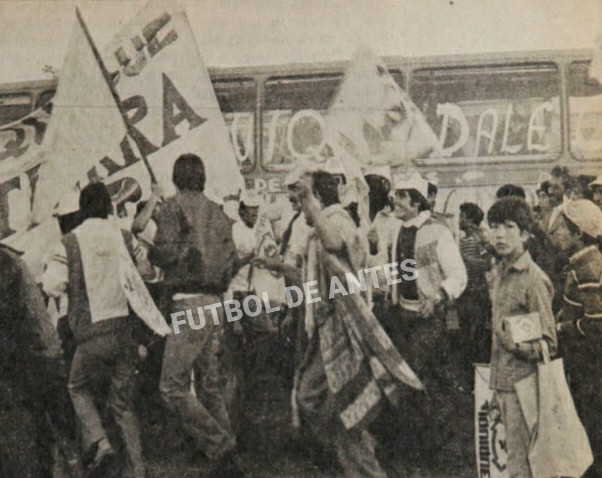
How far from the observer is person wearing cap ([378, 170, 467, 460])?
439 cm

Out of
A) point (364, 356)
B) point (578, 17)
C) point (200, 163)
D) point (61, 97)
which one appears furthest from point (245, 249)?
point (578, 17)

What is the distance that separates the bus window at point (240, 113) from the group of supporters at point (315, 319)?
0.22 m

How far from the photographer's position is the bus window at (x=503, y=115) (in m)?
4.50

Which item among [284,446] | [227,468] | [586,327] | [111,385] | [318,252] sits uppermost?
[318,252]

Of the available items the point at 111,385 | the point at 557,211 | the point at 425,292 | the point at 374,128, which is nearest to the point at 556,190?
the point at 557,211

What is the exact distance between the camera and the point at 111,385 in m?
4.53

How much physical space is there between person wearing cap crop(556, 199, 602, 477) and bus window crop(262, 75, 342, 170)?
1.45 metres

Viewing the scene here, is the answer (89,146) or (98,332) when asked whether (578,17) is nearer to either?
(89,146)

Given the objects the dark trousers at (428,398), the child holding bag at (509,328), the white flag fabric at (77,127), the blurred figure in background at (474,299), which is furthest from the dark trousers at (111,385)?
the child holding bag at (509,328)

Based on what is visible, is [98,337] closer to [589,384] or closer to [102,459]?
[102,459]

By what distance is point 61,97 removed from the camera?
4.73 m

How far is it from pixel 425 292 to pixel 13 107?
2531 millimetres

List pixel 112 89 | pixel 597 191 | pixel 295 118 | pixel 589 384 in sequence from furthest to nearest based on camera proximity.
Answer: pixel 112 89
pixel 295 118
pixel 597 191
pixel 589 384

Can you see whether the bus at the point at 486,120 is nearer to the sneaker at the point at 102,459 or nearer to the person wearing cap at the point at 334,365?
the person wearing cap at the point at 334,365
